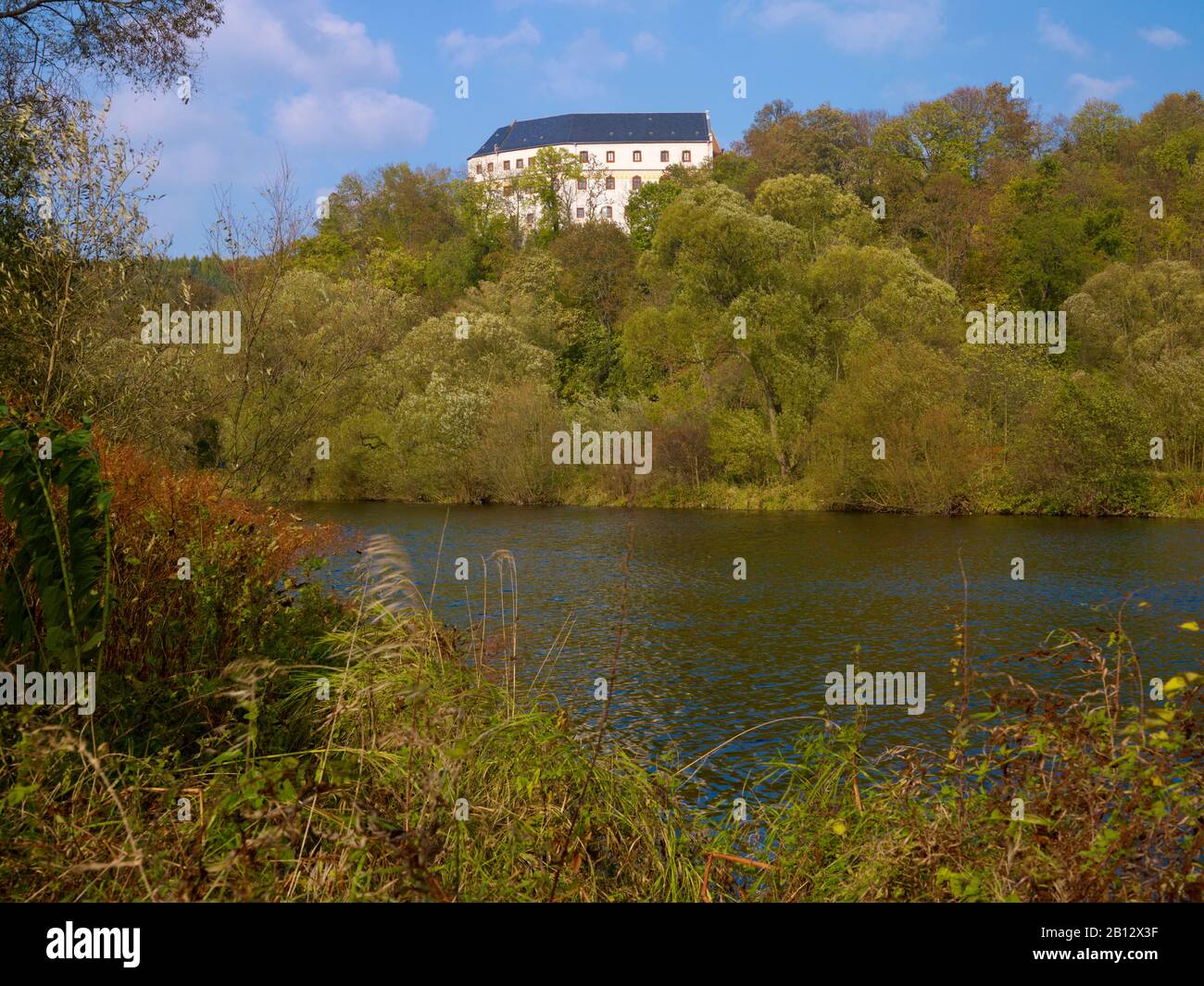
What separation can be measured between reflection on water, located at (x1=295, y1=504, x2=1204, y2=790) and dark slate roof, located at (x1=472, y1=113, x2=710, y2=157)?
89415mm

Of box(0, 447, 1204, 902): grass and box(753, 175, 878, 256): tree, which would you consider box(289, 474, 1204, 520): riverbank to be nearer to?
box(753, 175, 878, 256): tree

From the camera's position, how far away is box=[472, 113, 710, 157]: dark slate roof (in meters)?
118

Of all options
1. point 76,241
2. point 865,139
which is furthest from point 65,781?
point 865,139

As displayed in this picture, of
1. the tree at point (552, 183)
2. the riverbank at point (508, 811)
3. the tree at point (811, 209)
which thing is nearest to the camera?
the riverbank at point (508, 811)

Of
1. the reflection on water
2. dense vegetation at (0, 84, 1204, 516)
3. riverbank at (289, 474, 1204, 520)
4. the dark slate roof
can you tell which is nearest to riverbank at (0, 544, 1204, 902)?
the reflection on water

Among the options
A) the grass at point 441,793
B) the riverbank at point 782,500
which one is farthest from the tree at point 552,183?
the grass at point 441,793

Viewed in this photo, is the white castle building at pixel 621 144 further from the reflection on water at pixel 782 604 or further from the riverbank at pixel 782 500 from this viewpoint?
the reflection on water at pixel 782 604

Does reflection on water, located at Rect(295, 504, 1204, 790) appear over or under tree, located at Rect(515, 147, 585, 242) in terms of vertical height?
under

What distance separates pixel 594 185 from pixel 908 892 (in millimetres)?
97777

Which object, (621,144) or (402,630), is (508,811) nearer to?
(402,630)

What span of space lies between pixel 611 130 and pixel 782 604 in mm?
107864

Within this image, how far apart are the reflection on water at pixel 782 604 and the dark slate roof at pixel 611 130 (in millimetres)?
89415

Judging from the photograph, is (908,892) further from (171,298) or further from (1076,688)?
(171,298)

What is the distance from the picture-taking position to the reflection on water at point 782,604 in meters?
12.8
